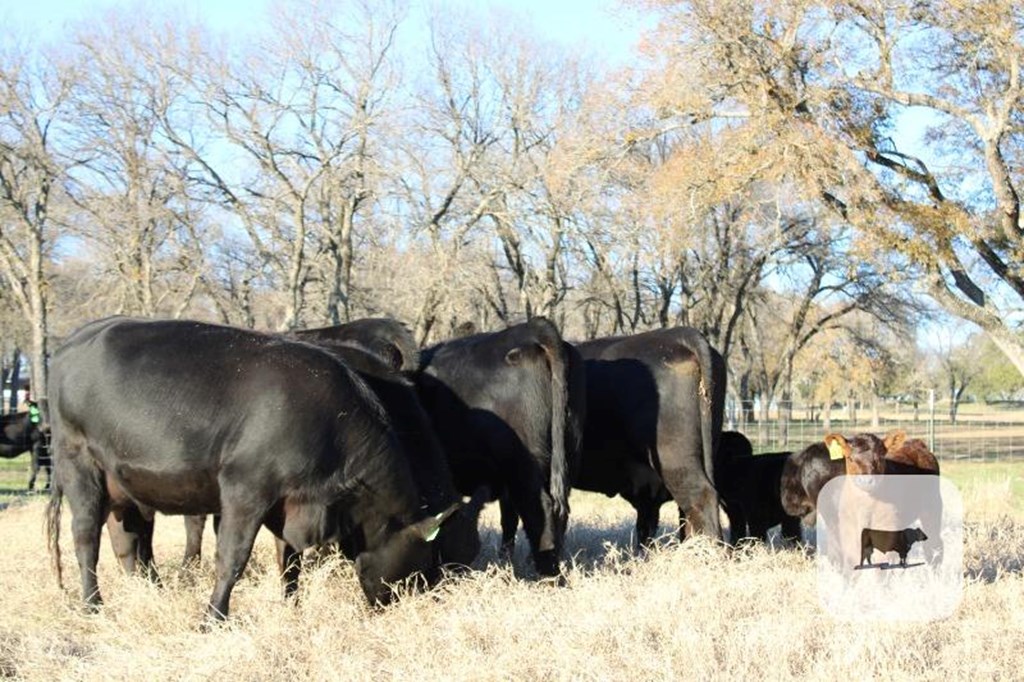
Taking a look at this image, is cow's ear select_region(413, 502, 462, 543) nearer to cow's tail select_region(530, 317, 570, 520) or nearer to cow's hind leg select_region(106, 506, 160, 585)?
cow's tail select_region(530, 317, 570, 520)

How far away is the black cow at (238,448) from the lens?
5789mm

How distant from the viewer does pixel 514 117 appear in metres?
32.8

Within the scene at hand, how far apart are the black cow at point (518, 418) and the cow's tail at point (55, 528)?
7.95 ft

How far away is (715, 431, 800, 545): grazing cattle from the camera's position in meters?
8.50

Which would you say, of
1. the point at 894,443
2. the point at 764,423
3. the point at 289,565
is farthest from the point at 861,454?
the point at 764,423

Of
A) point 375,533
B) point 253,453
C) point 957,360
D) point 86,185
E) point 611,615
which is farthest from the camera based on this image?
point 957,360

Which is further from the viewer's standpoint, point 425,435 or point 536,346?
point 536,346

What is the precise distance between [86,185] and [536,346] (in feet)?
85.1

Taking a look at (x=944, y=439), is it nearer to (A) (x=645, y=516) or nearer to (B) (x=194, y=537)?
(A) (x=645, y=516)

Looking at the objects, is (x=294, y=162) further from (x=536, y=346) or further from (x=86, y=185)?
(x=536, y=346)

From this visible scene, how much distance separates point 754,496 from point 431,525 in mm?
3461

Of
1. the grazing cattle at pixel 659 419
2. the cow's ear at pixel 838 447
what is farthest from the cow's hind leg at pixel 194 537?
the cow's ear at pixel 838 447

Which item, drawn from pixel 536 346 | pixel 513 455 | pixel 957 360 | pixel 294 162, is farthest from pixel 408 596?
pixel 957 360

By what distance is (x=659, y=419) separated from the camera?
8.10 metres
